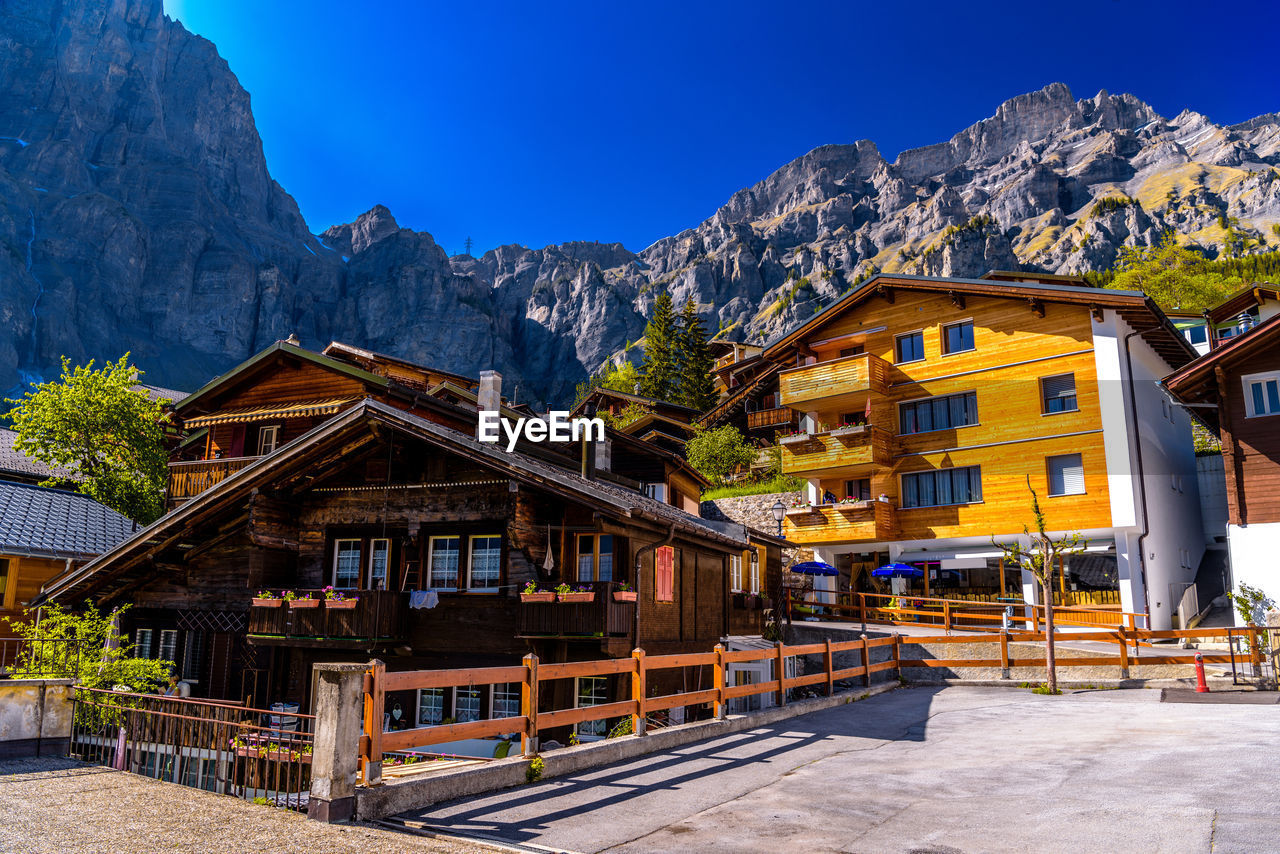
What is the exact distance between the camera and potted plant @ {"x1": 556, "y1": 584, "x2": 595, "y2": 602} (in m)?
17.9

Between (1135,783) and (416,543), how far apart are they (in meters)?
15.7

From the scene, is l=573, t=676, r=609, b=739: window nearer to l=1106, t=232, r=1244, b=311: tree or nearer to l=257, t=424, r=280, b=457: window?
l=257, t=424, r=280, b=457: window

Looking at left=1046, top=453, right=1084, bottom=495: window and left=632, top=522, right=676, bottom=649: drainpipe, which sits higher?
left=1046, top=453, right=1084, bottom=495: window

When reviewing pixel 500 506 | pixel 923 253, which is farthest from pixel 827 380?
pixel 923 253

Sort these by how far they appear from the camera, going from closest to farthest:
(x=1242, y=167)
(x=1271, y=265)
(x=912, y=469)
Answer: (x=912, y=469)
(x=1271, y=265)
(x=1242, y=167)

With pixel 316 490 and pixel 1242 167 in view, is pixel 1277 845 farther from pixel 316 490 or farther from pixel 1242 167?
pixel 1242 167

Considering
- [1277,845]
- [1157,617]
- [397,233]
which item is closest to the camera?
[1277,845]

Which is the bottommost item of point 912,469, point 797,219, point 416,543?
point 416,543

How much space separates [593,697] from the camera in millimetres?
19234

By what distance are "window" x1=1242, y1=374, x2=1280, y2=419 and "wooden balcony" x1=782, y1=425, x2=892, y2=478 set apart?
13750 mm

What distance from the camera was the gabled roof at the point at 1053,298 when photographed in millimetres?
33312

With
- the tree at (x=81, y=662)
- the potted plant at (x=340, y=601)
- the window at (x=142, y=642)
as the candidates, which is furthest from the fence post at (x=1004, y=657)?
the window at (x=142, y=642)

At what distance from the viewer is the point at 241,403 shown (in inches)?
1351

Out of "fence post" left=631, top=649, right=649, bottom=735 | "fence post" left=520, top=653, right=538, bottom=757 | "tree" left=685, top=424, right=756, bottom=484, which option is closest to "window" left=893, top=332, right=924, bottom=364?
"tree" left=685, top=424, right=756, bottom=484
